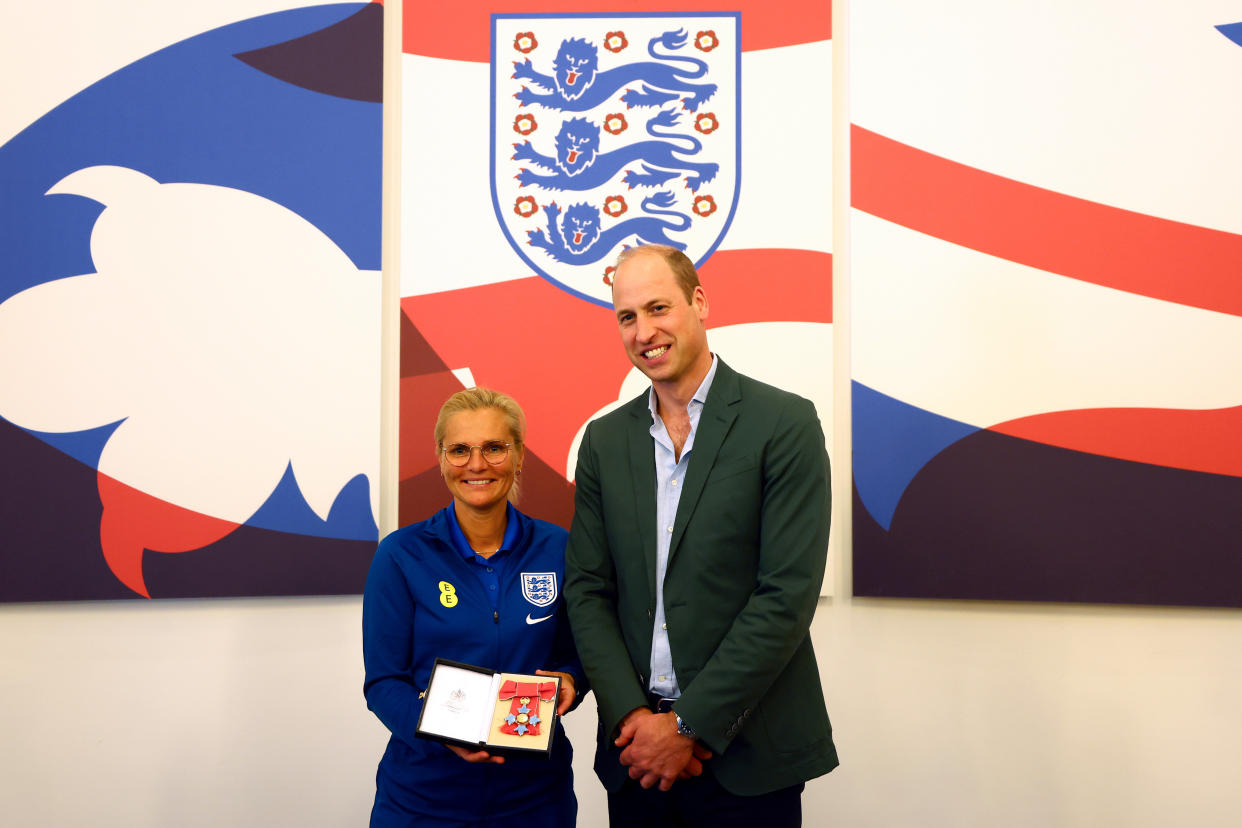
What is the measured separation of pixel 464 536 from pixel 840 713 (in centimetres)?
136

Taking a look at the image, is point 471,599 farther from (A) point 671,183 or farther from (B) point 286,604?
(A) point 671,183

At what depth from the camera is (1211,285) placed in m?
2.35

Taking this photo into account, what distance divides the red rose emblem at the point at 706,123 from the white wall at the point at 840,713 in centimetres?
40

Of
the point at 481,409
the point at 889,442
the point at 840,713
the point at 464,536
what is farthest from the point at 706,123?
the point at 840,713

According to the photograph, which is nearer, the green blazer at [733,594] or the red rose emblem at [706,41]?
the green blazer at [733,594]

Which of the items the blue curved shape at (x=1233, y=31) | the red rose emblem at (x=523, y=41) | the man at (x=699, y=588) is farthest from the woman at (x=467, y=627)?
the blue curved shape at (x=1233, y=31)

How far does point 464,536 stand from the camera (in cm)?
178

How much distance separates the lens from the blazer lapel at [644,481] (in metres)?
1.60

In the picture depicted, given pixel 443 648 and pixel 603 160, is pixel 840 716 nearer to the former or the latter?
pixel 443 648

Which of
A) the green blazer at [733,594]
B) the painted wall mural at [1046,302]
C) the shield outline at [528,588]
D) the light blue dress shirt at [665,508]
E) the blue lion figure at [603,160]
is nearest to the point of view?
the green blazer at [733,594]

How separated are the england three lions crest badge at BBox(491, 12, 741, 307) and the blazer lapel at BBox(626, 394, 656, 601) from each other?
0.81 metres

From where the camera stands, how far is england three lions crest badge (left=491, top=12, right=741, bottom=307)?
2432mm

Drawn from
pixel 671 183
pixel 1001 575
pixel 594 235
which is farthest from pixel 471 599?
pixel 1001 575

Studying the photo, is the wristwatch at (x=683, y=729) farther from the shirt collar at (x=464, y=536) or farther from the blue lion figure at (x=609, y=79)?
the blue lion figure at (x=609, y=79)
